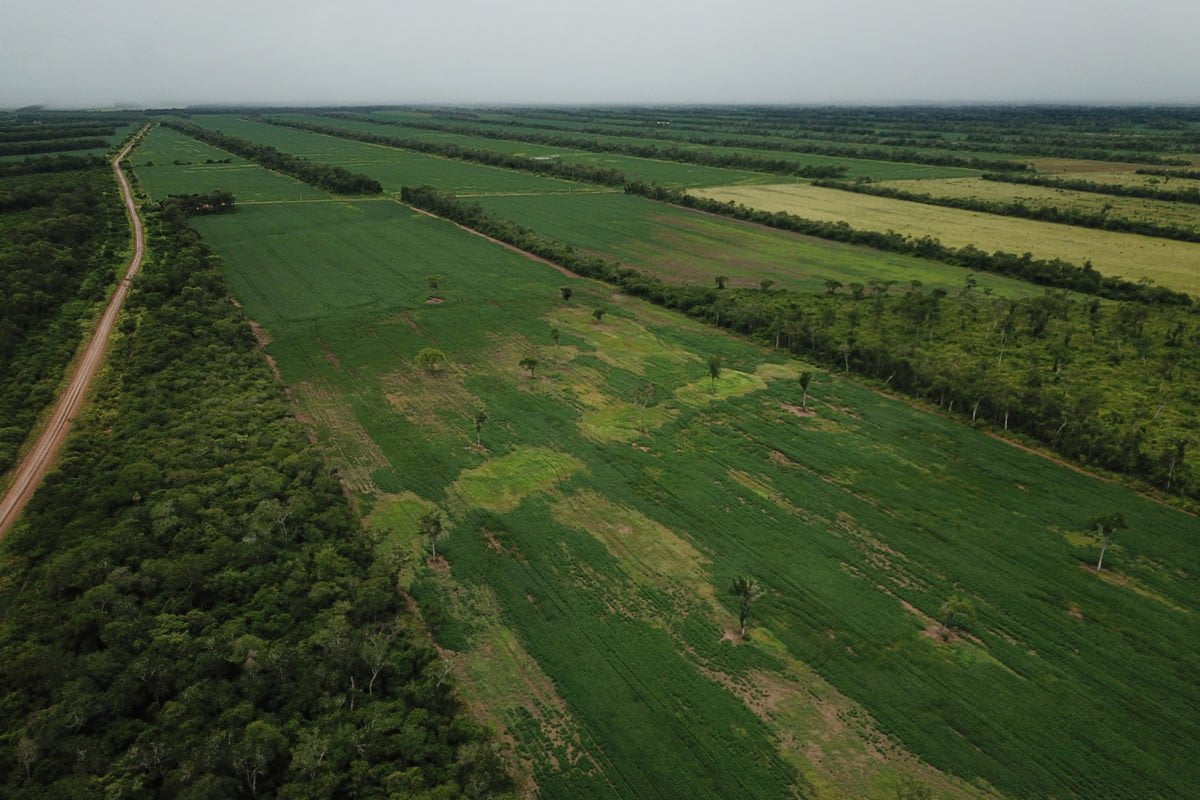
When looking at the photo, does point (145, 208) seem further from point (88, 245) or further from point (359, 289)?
point (359, 289)

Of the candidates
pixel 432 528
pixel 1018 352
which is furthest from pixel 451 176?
pixel 432 528

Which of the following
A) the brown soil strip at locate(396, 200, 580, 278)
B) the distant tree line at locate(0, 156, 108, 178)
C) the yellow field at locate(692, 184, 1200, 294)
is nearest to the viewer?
the yellow field at locate(692, 184, 1200, 294)

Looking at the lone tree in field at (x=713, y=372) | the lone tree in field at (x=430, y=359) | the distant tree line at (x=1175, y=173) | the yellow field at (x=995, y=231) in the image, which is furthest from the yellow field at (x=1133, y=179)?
the lone tree in field at (x=430, y=359)

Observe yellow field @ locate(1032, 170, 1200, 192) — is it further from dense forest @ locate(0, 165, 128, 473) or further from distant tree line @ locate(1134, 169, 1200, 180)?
dense forest @ locate(0, 165, 128, 473)

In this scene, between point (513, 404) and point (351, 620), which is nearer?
point (351, 620)

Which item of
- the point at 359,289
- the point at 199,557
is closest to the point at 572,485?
the point at 199,557

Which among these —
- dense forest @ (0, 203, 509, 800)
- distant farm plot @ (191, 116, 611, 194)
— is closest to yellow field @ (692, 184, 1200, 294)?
distant farm plot @ (191, 116, 611, 194)

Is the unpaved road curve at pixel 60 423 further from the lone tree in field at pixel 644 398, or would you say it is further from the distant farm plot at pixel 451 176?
the distant farm plot at pixel 451 176
